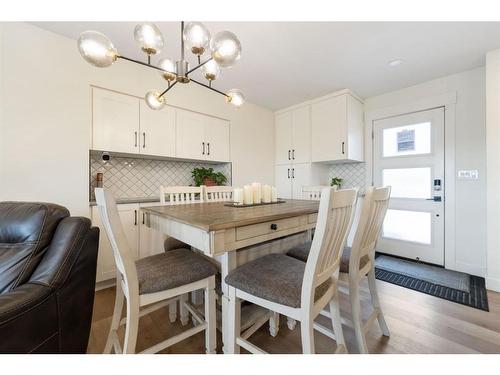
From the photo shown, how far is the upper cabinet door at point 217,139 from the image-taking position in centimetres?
304

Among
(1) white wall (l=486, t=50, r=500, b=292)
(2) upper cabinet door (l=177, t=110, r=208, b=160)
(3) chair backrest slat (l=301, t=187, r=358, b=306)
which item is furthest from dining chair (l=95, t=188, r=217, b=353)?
(1) white wall (l=486, t=50, r=500, b=292)

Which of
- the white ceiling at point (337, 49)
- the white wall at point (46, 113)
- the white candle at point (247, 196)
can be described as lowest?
the white candle at point (247, 196)

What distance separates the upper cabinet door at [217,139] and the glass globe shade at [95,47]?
6.36 ft

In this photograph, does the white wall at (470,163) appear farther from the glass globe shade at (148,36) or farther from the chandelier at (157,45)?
the glass globe shade at (148,36)

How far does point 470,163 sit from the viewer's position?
2535 mm

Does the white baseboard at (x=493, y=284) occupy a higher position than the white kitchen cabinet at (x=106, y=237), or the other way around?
the white kitchen cabinet at (x=106, y=237)

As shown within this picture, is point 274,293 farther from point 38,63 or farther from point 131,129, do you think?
point 38,63

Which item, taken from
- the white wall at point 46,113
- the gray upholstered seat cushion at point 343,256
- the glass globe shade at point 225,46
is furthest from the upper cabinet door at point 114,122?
the gray upholstered seat cushion at point 343,256

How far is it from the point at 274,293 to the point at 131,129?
2277mm

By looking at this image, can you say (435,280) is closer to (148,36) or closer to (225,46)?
(225,46)

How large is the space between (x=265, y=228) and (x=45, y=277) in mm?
1105

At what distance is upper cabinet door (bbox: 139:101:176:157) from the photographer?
2.44 metres
